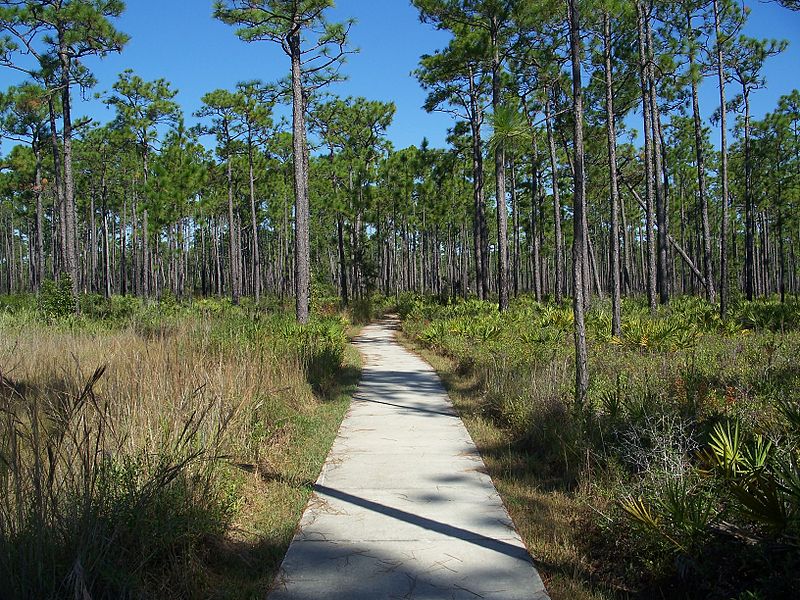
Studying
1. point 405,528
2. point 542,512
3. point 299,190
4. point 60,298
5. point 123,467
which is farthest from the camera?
point 60,298

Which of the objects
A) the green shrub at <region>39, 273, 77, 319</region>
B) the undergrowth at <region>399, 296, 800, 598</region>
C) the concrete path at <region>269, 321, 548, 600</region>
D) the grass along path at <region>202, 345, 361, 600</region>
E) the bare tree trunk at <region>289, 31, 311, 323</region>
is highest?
the bare tree trunk at <region>289, 31, 311, 323</region>

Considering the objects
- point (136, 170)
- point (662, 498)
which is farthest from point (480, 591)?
point (136, 170)

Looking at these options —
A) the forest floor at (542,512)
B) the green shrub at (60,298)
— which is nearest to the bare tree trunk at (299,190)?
the forest floor at (542,512)

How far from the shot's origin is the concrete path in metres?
3.47

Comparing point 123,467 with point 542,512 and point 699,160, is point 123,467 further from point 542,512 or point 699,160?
point 699,160

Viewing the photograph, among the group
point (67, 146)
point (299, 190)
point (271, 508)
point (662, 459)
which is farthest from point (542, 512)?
point (67, 146)

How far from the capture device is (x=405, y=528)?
4332 millimetres

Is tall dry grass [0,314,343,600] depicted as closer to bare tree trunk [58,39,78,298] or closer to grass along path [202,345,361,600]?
grass along path [202,345,361,600]

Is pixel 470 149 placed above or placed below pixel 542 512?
above

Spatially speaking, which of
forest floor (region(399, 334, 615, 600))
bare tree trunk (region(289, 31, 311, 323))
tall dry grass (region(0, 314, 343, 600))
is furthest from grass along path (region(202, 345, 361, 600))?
bare tree trunk (region(289, 31, 311, 323))

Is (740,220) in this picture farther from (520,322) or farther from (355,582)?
(355,582)

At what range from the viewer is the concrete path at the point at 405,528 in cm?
347

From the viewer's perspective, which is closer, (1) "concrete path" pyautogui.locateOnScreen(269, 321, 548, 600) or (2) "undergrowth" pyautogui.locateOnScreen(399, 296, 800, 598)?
(2) "undergrowth" pyautogui.locateOnScreen(399, 296, 800, 598)

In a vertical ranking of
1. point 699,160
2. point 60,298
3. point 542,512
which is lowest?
point 542,512
